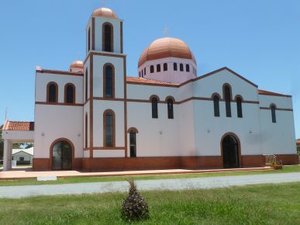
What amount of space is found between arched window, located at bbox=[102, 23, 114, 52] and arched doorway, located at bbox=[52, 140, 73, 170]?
9761 mm

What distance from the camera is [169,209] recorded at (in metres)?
9.37

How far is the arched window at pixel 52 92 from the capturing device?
1244 inches

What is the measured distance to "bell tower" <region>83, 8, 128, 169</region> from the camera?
1176 inches

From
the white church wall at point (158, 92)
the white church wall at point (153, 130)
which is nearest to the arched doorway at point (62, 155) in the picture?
the white church wall at point (153, 130)

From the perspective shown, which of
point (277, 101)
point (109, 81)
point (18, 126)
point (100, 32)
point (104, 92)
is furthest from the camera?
point (277, 101)

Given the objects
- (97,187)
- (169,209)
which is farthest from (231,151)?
(169,209)

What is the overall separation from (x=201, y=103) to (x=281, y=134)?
39.8ft

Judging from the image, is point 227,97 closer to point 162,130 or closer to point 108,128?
point 162,130

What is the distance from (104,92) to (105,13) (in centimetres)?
813

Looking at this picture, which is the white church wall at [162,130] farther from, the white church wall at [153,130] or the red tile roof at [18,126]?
the red tile roof at [18,126]

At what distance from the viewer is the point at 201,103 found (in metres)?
32.2

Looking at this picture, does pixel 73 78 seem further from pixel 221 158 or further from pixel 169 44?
pixel 221 158

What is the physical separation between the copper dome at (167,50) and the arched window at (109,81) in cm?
955

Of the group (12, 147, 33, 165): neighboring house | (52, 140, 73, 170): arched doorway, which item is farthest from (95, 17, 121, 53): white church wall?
(12, 147, 33, 165): neighboring house
